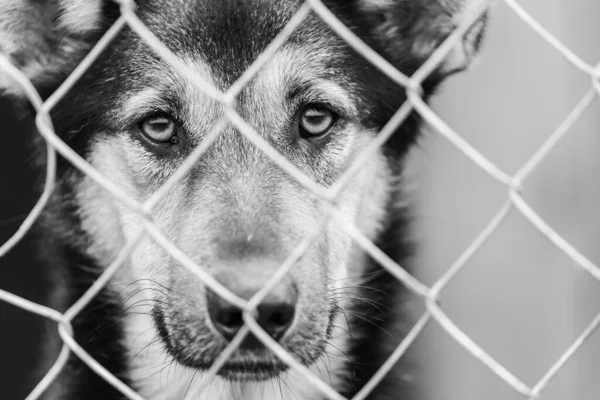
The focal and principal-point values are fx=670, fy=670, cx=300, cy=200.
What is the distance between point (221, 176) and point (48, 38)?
91 centimetres

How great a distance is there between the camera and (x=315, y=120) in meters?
2.53

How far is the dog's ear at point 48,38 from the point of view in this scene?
7.82ft

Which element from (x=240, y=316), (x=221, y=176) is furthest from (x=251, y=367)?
(x=221, y=176)

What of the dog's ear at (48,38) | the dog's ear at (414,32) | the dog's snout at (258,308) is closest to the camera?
the dog's snout at (258,308)

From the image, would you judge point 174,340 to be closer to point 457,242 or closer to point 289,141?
point 289,141

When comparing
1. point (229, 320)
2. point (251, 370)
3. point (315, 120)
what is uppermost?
point (315, 120)

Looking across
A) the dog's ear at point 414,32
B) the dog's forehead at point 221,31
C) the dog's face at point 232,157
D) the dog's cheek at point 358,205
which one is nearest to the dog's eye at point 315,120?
the dog's face at point 232,157

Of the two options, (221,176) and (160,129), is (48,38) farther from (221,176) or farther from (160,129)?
(221,176)

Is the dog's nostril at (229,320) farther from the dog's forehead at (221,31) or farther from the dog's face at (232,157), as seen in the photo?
the dog's forehead at (221,31)

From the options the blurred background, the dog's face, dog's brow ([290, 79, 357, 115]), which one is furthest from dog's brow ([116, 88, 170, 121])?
the blurred background

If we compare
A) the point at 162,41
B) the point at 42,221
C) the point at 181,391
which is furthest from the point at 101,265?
the point at 162,41

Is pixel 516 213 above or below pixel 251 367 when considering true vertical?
above

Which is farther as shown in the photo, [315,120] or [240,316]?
[315,120]

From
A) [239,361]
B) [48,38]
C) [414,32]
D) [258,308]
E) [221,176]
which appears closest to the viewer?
[258,308]
